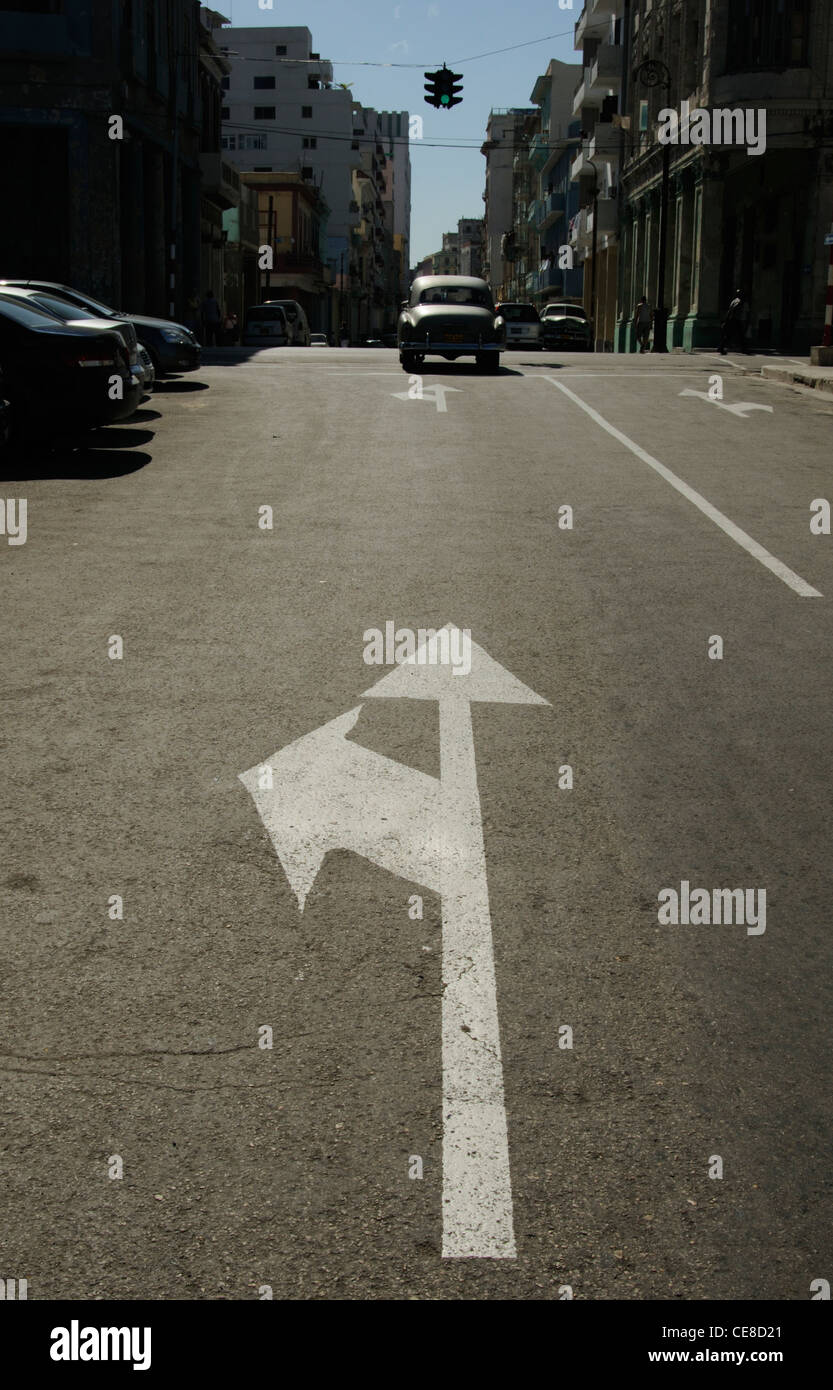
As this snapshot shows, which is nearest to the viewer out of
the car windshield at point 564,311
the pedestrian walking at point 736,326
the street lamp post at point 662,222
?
the pedestrian walking at point 736,326

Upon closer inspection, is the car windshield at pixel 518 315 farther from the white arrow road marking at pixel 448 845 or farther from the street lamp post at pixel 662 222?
the white arrow road marking at pixel 448 845

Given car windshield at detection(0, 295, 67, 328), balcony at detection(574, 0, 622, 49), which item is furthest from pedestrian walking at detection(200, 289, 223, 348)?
car windshield at detection(0, 295, 67, 328)

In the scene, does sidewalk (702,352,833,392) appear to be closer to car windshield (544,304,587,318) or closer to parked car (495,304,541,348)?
parked car (495,304,541,348)

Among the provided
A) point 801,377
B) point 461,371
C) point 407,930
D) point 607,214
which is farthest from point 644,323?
point 407,930

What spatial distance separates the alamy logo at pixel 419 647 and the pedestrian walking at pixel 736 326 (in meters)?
28.1

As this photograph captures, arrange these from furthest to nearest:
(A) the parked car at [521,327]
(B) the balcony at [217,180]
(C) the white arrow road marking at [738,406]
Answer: (B) the balcony at [217,180], (A) the parked car at [521,327], (C) the white arrow road marking at [738,406]

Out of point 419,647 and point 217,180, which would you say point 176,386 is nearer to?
point 419,647

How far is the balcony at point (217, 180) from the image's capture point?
52.6 metres

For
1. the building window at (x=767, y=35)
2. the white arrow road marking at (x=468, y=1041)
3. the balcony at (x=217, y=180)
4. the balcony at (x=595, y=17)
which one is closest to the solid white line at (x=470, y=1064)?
the white arrow road marking at (x=468, y=1041)

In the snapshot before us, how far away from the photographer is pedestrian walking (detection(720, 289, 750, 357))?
121ft

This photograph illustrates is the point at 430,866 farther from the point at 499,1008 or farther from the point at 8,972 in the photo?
the point at 8,972

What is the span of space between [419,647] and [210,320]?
4146cm

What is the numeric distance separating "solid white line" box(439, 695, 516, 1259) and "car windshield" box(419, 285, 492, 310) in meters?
25.0
